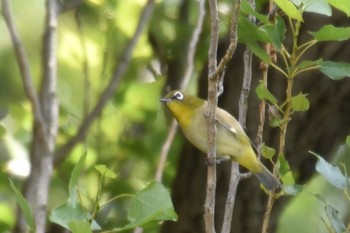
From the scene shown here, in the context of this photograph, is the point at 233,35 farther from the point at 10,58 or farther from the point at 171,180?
the point at 10,58

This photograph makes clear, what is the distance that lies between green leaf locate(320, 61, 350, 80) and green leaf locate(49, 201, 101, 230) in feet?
1.19

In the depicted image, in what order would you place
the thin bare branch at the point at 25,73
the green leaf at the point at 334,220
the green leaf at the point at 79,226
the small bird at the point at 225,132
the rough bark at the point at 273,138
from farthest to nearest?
the rough bark at the point at 273,138, the thin bare branch at the point at 25,73, the small bird at the point at 225,132, the green leaf at the point at 334,220, the green leaf at the point at 79,226

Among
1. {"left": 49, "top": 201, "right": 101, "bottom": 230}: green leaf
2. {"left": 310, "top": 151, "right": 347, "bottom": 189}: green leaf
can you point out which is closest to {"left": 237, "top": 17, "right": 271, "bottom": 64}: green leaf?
{"left": 310, "top": 151, "right": 347, "bottom": 189}: green leaf

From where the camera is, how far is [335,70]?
1342mm

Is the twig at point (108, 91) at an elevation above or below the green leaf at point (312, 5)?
below

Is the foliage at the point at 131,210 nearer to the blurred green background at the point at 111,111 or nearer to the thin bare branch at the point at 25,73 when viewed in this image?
the thin bare branch at the point at 25,73

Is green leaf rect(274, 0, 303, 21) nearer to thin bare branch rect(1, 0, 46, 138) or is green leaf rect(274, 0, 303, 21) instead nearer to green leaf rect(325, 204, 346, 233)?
green leaf rect(325, 204, 346, 233)

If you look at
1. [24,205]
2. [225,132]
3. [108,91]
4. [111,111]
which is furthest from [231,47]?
[111,111]

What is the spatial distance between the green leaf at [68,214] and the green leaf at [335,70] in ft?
1.19

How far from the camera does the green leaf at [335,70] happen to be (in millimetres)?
1335

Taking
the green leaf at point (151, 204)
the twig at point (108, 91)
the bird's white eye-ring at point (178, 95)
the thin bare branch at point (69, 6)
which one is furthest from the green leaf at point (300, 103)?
the thin bare branch at point (69, 6)

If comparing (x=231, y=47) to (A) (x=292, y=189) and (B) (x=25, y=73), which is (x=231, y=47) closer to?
(A) (x=292, y=189)

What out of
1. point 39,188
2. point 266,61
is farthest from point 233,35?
point 39,188

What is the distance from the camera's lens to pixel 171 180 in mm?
3014
